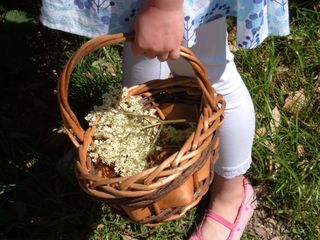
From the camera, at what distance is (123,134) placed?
4.31 ft

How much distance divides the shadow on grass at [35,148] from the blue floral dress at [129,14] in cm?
61

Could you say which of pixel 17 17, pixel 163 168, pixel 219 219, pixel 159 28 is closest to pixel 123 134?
pixel 163 168

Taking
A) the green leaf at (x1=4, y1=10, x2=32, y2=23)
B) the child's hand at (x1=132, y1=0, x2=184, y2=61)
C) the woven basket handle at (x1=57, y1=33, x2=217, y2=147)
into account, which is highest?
the child's hand at (x1=132, y1=0, x2=184, y2=61)

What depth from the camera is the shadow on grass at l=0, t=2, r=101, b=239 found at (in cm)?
177

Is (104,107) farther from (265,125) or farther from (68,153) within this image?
(265,125)

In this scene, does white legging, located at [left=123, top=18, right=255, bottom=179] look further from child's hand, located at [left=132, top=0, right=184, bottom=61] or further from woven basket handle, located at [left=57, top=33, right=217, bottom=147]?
child's hand, located at [left=132, top=0, right=184, bottom=61]

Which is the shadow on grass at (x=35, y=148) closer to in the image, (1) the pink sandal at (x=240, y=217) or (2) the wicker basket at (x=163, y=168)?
(1) the pink sandal at (x=240, y=217)

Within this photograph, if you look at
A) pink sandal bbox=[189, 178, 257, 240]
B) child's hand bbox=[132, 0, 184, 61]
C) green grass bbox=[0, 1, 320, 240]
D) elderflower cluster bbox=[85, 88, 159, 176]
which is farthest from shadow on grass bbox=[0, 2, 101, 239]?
child's hand bbox=[132, 0, 184, 61]

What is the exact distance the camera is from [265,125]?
6.26 feet

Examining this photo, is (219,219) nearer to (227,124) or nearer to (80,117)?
(227,124)

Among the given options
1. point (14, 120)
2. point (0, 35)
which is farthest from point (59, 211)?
point (0, 35)

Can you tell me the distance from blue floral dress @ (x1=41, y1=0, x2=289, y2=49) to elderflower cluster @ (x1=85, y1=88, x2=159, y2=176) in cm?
19

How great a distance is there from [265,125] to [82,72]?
0.63 m

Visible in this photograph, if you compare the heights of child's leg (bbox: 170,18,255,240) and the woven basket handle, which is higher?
the woven basket handle
